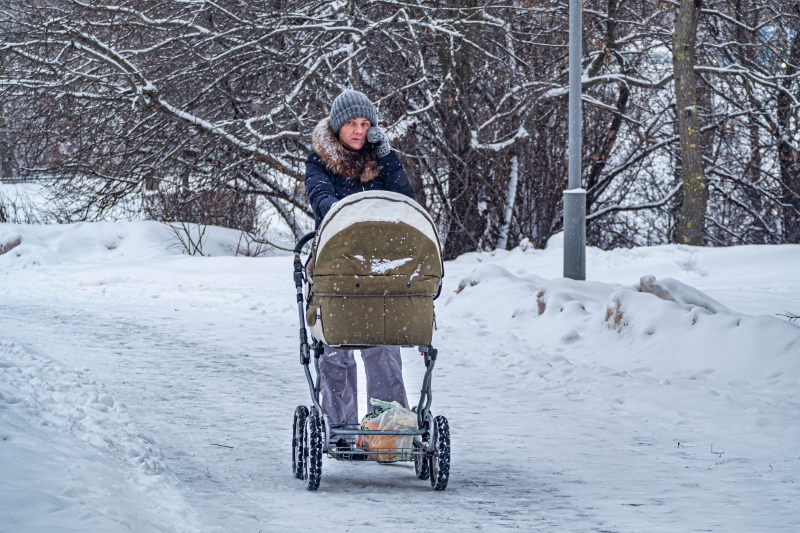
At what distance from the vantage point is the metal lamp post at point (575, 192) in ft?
37.5

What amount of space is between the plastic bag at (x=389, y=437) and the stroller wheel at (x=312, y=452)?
9.5 inches

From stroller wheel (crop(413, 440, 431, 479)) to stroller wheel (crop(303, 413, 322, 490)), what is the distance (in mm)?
466

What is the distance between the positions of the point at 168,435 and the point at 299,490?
124cm

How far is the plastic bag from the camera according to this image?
175 inches

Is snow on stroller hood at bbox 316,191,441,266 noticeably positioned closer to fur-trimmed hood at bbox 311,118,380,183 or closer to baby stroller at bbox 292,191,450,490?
baby stroller at bbox 292,191,450,490

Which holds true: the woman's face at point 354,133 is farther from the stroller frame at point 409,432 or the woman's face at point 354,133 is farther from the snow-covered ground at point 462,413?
the snow-covered ground at point 462,413

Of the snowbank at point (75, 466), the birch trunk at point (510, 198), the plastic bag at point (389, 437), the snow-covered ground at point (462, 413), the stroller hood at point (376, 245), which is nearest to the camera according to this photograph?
the snowbank at point (75, 466)

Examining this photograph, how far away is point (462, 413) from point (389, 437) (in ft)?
5.67

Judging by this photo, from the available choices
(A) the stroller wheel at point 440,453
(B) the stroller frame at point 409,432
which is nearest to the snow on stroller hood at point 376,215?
(B) the stroller frame at point 409,432

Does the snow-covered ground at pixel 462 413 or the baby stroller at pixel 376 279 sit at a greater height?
the baby stroller at pixel 376 279

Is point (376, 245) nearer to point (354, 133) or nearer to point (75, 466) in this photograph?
point (354, 133)

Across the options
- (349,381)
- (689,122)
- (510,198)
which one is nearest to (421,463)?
(349,381)

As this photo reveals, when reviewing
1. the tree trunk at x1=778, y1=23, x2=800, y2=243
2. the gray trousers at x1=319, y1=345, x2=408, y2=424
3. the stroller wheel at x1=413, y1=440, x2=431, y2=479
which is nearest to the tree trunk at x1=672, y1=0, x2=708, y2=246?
the tree trunk at x1=778, y1=23, x2=800, y2=243

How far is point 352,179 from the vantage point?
193 inches
